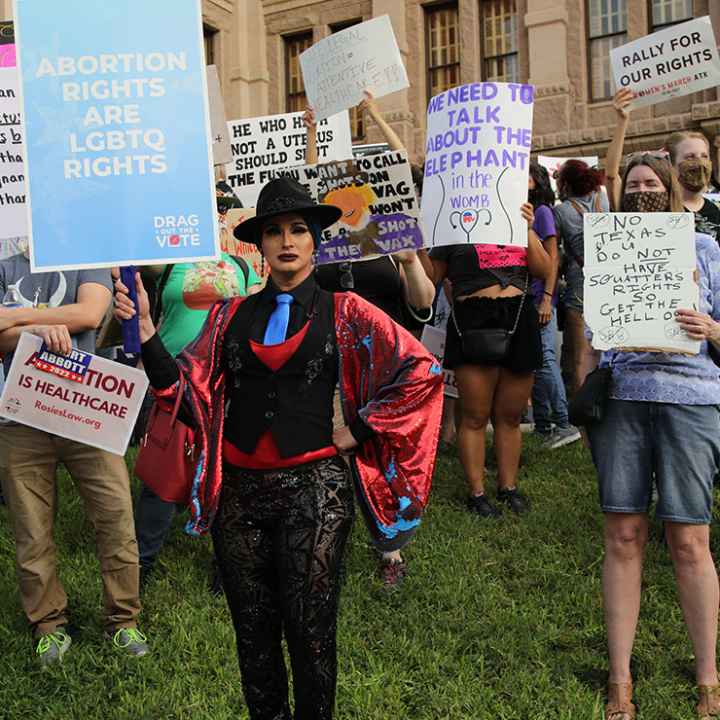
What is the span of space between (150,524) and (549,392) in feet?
11.3

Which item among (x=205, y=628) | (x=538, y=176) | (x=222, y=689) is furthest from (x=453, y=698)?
(x=538, y=176)

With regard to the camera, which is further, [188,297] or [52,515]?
[188,297]

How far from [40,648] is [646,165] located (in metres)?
3.22

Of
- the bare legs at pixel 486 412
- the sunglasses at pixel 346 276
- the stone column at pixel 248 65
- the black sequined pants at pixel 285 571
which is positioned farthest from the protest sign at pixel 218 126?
the stone column at pixel 248 65

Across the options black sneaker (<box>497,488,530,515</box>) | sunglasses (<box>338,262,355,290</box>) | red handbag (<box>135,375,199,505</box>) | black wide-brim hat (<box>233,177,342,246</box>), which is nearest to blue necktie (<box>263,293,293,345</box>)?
black wide-brim hat (<box>233,177,342,246</box>)

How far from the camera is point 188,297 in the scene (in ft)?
14.5

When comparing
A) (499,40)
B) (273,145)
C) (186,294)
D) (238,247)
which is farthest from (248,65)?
(186,294)

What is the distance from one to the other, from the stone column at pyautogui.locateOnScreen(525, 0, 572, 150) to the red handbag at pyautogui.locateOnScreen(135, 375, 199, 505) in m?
15.6

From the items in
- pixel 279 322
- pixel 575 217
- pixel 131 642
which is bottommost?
pixel 131 642

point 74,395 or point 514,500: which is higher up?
point 74,395

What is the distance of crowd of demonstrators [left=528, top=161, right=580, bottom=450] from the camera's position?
19.8 feet

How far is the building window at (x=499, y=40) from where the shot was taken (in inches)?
712

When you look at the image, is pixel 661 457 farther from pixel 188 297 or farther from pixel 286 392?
pixel 188 297

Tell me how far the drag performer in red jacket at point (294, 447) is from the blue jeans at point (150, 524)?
6.24ft
